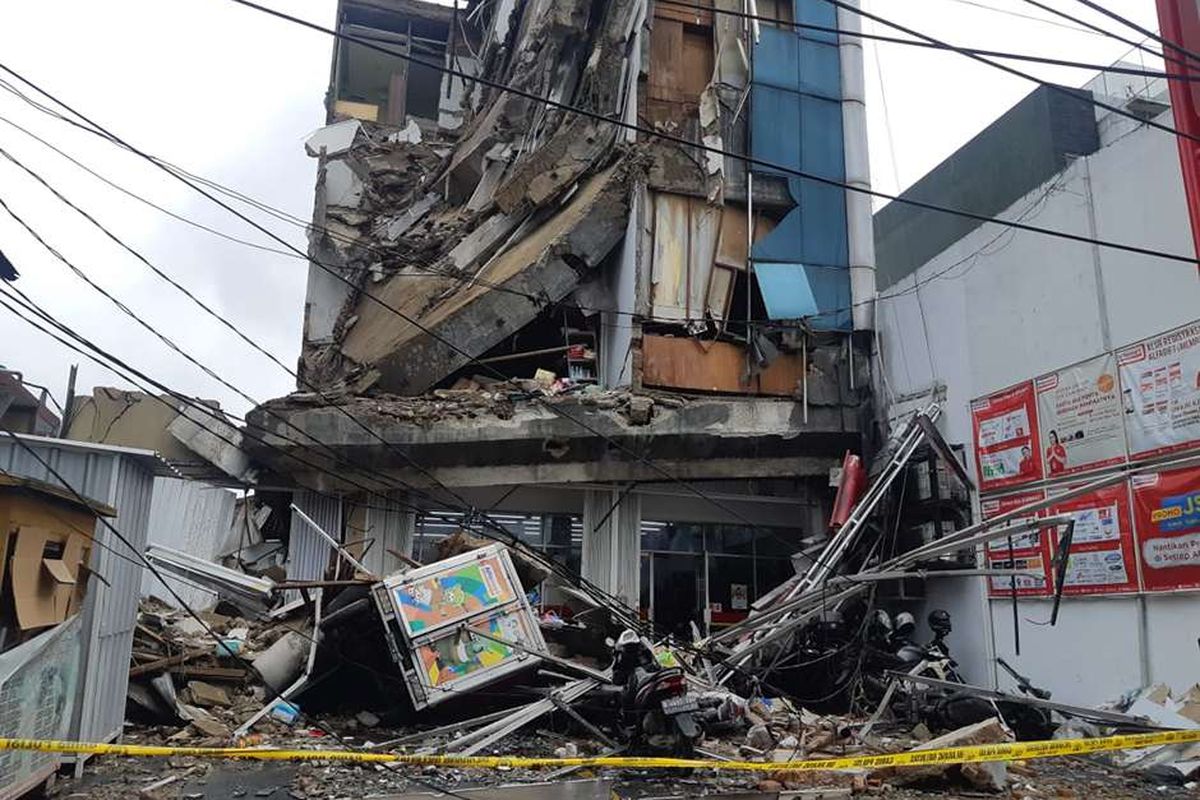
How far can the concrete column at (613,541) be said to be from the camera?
13633 millimetres

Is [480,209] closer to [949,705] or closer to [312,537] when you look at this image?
[312,537]

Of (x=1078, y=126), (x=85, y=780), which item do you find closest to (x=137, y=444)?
(x=85, y=780)

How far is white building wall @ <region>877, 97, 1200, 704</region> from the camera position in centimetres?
873

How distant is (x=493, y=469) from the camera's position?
13133 millimetres

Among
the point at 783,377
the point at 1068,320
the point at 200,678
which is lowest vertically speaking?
the point at 200,678

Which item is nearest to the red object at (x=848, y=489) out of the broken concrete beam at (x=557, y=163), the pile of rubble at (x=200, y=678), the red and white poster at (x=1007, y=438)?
the red and white poster at (x=1007, y=438)

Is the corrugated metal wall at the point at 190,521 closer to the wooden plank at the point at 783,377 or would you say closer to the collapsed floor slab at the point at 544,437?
the collapsed floor slab at the point at 544,437

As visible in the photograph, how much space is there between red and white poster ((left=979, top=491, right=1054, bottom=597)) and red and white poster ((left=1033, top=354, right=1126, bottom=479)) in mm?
590

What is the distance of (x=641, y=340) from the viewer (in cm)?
1365

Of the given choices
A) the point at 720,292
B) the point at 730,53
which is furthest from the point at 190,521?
the point at 730,53

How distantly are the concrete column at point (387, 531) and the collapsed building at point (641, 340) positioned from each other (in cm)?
3

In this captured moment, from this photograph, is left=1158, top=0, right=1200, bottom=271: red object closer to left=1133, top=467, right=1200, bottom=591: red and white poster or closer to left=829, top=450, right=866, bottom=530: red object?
left=1133, top=467, right=1200, bottom=591: red and white poster

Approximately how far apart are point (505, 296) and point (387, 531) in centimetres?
418

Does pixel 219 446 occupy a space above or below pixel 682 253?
below
